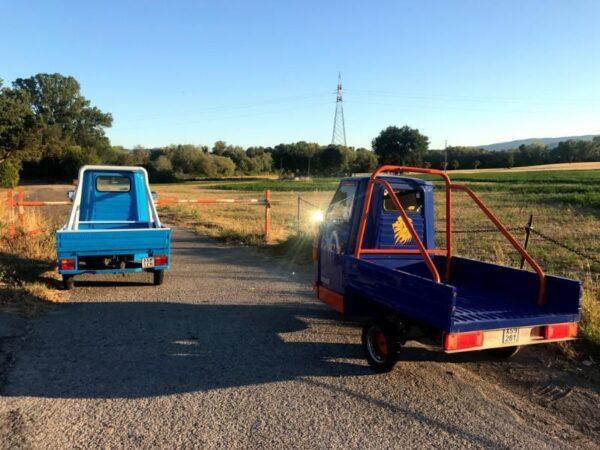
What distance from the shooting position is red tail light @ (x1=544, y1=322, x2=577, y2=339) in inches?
171

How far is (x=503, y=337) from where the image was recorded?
4.20 meters

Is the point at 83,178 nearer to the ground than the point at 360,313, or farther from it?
farther from it

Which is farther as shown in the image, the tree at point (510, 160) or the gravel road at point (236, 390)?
the tree at point (510, 160)

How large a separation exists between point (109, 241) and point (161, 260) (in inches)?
33.1

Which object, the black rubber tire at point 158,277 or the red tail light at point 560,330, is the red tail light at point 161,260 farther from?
the red tail light at point 560,330

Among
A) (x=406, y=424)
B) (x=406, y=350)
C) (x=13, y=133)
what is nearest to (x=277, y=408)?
(x=406, y=424)

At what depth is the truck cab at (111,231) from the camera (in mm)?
7375

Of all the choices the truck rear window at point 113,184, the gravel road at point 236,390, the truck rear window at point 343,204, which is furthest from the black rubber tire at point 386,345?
the truck rear window at point 113,184

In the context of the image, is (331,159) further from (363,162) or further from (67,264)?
(67,264)

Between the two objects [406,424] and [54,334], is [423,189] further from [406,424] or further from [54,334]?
[54,334]

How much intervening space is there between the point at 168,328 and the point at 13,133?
6114cm

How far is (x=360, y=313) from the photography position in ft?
17.8

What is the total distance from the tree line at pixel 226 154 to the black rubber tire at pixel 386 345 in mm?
81131

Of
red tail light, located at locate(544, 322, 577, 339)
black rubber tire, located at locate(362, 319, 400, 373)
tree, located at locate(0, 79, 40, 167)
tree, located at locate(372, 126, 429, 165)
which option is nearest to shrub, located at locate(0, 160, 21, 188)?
tree, located at locate(0, 79, 40, 167)
